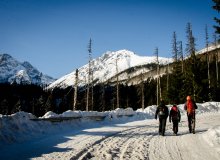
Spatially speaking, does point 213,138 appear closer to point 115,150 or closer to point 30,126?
point 115,150

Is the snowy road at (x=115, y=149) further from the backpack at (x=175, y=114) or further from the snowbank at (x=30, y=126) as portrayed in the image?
the backpack at (x=175, y=114)

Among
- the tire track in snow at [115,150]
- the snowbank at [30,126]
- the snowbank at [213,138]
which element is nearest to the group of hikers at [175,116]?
the snowbank at [30,126]

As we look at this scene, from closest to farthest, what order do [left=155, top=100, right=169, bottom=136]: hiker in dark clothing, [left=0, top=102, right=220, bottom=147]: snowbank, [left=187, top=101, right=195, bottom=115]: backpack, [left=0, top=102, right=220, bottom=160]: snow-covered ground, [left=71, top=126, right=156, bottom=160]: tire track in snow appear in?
[left=71, top=126, right=156, bottom=160]: tire track in snow < [left=0, top=102, right=220, bottom=160]: snow-covered ground < [left=0, top=102, right=220, bottom=147]: snowbank < [left=155, top=100, right=169, bottom=136]: hiker in dark clothing < [left=187, top=101, right=195, bottom=115]: backpack

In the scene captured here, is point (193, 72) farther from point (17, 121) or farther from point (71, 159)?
point (71, 159)

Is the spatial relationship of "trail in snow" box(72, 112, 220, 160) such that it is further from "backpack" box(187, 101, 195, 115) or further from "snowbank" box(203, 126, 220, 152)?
"backpack" box(187, 101, 195, 115)

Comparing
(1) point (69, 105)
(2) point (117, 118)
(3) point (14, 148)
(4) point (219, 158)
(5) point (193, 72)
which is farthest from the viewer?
(1) point (69, 105)

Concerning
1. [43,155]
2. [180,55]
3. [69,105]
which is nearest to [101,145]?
[43,155]

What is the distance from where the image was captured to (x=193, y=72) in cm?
4344

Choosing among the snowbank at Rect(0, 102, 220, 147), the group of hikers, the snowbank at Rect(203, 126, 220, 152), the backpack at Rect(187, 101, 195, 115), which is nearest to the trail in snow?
the snowbank at Rect(203, 126, 220, 152)

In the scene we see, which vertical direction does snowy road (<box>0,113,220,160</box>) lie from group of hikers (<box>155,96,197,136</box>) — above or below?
below

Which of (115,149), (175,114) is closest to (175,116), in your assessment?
(175,114)

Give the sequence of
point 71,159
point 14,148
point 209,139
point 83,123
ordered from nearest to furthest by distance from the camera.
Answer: point 71,159 → point 14,148 → point 209,139 → point 83,123

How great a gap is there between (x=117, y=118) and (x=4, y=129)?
15.5 meters

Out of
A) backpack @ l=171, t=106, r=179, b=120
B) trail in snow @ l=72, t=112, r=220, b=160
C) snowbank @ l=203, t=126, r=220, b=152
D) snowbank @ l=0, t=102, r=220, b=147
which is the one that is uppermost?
backpack @ l=171, t=106, r=179, b=120
